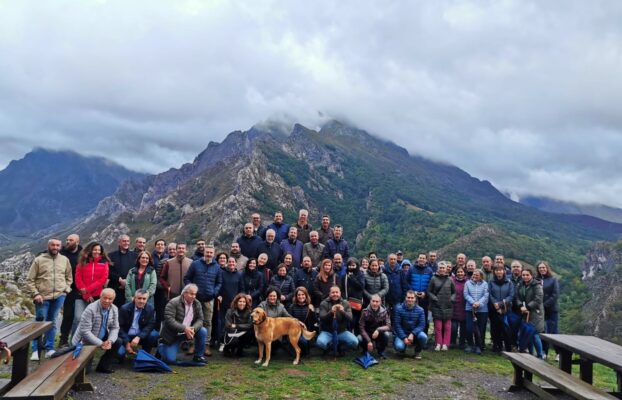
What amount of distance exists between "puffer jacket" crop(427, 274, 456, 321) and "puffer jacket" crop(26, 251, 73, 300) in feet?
31.4

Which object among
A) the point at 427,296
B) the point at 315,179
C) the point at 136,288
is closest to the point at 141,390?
the point at 136,288

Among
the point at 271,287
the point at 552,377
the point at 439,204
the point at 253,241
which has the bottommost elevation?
the point at 552,377

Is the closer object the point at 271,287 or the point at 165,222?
the point at 271,287

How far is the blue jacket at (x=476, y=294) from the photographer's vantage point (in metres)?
12.3

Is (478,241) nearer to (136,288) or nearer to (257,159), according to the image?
(257,159)

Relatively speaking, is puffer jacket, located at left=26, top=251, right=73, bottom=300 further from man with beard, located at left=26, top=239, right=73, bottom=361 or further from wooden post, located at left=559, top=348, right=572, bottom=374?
wooden post, located at left=559, top=348, right=572, bottom=374

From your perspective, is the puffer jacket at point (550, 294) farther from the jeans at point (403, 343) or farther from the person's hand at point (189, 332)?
the person's hand at point (189, 332)

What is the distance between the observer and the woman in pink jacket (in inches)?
401

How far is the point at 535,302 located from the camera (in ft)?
38.7

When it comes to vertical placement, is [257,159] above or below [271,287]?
above

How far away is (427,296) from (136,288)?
26.6 ft

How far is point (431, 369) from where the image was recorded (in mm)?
10398

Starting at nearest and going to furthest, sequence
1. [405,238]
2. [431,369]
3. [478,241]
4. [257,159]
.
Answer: [431,369] < [478,241] < [405,238] < [257,159]

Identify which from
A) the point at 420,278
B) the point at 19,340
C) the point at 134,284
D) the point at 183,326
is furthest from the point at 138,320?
the point at 420,278
